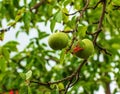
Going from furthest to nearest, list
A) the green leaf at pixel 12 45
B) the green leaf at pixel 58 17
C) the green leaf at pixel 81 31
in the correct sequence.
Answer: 1. the green leaf at pixel 12 45
2. the green leaf at pixel 58 17
3. the green leaf at pixel 81 31

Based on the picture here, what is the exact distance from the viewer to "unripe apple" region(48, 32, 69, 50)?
→ 6.68ft

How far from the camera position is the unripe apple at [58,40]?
2035 millimetres

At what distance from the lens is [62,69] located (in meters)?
4.33

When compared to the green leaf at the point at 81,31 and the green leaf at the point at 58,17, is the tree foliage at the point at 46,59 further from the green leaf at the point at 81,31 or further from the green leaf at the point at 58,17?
the green leaf at the point at 81,31

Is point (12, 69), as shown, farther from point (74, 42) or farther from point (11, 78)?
point (74, 42)

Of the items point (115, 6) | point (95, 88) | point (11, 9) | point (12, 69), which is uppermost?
point (115, 6)

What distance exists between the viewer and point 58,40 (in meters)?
2.03

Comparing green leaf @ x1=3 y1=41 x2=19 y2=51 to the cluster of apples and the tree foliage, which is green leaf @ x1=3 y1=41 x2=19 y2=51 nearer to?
the tree foliage

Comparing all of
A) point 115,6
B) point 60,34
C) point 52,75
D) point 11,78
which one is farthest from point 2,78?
point 60,34

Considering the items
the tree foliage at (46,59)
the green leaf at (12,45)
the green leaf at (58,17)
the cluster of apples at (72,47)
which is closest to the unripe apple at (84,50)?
the cluster of apples at (72,47)

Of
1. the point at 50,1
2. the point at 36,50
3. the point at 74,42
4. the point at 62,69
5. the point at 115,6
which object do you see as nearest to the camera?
the point at 74,42

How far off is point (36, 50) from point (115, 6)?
62.1 inches

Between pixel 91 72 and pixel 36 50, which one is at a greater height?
pixel 36 50

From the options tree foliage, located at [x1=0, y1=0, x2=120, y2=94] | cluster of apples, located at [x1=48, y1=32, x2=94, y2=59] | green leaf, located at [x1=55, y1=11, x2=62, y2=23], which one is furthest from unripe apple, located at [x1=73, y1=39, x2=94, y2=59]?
tree foliage, located at [x1=0, y1=0, x2=120, y2=94]
